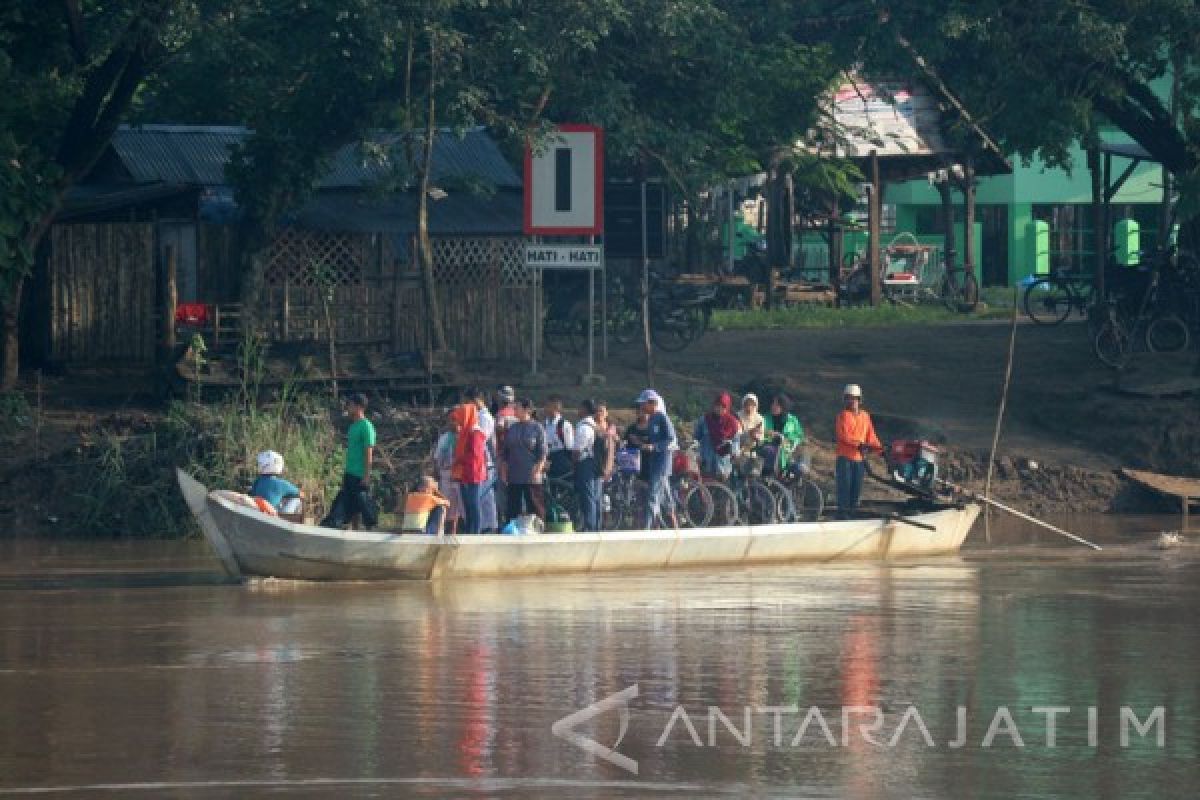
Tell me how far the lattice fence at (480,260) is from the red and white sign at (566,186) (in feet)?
13.7

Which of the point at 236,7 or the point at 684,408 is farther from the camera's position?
the point at 684,408

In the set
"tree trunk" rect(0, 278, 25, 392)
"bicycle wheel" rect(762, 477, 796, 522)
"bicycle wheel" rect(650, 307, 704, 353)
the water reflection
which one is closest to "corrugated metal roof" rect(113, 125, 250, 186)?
"tree trunk" rect(0, 278, 25, 392)

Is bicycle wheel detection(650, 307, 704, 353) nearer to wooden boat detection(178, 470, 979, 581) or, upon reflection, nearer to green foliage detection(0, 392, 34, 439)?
green foliage detection(0, 392, 34, 439)

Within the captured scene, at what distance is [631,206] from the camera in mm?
31859

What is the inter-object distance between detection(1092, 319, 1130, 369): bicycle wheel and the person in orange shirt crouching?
13.5 m

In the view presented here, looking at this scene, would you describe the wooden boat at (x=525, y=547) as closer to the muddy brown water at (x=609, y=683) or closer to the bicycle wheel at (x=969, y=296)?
the muddy brown water at (x=609, y=683)

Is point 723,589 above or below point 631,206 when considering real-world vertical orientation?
below

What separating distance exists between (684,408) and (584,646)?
40.4ft

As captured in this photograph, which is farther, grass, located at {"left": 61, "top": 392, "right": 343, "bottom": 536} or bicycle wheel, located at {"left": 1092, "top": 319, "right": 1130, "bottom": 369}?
bicycle wheel, located at {"left": 1092, "top": 319, "right": 1130, "bottom": 369}

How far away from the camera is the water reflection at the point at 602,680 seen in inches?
521

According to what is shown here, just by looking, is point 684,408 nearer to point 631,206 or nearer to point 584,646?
point 631,206

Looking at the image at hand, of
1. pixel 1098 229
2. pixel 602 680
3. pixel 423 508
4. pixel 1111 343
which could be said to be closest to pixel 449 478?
pixel 423 508

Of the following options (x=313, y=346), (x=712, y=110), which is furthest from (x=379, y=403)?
(x=712, y=110)

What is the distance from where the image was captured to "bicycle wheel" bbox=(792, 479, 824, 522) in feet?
85.9
